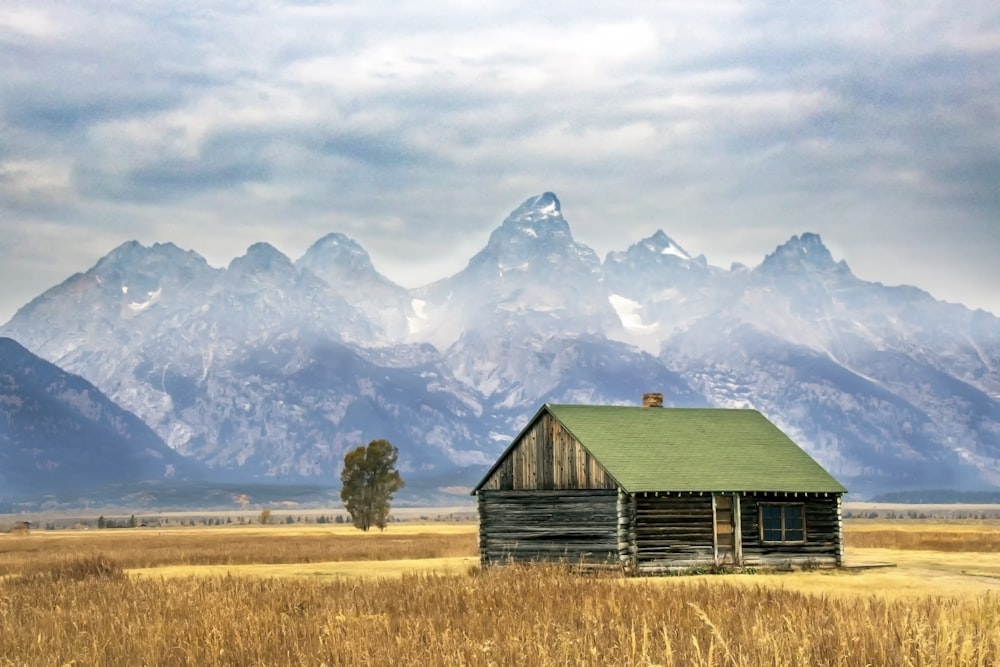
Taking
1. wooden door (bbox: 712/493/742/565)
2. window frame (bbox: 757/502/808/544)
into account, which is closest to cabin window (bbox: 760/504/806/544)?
window frame (bbox: 757/502/808/544)

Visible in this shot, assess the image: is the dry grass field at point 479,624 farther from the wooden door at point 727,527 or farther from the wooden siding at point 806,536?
the wooden siding at point 806,536

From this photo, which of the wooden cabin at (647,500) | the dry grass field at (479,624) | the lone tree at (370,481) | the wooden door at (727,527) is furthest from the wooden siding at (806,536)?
the lone tree at (370,481)

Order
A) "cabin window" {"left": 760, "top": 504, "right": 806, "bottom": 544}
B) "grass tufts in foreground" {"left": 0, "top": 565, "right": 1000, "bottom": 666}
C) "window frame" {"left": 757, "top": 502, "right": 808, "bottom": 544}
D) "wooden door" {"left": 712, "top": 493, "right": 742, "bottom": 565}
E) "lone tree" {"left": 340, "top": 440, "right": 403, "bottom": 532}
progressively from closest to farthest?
"grass tufts in foreground" {"left": 0, "top": 565, "right": 1000, "bottom": 666}, "wooden door" {"left": 712, "top": 493, "right": 742, "bottom": 565}, "window frame" {"left": 757, "top": 502, "right": 808, "bottom": 544}, "cabin window" {"left": 760, "top": 504, "right": 806, "bottom": 544}, "lone tree" {"left": 340, "top": 440, "right": 403, "bottom": 532}

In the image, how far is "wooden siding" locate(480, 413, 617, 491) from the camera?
42.5m

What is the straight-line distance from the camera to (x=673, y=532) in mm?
42375

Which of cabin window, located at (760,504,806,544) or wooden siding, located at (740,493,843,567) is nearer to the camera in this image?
wooden siding, located at (740,493,843,567)

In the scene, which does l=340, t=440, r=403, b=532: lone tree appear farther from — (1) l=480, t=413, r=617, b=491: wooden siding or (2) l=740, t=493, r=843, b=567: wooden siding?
(2) l=740, t=493, r=843, b=567: wooden siding

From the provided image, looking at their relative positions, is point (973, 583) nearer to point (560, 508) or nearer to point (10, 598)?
point (560, 508)

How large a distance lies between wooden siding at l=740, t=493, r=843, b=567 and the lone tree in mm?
69002

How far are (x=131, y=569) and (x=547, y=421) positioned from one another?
→ 17101 millimetres

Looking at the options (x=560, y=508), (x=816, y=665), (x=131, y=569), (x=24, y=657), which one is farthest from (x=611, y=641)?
(x=131, y=569)

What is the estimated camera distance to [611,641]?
1389 centimetres

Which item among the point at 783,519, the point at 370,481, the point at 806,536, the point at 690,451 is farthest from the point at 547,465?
the point at 370,481

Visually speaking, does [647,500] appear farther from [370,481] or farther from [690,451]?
[370,481]
